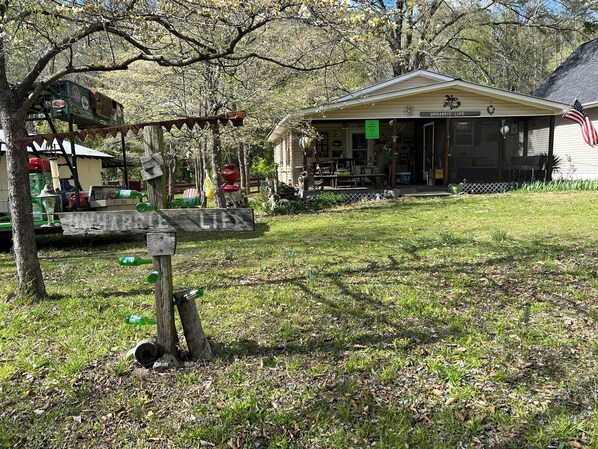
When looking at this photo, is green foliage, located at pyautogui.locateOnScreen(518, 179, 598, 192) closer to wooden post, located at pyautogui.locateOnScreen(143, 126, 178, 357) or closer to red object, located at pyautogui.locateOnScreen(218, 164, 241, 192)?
red object, located at pyautogui.locateOnScreen(218, 164, 241, 192)

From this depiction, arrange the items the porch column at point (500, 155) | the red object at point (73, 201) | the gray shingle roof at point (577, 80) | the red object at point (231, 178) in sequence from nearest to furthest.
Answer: the red object at point (231, 178)
the red object at point (73, 201)
the porch column at point (500, 155)
the gray shingle roof at point (577, 80)

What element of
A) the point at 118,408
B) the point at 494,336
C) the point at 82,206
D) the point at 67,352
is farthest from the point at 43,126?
the point at 494,336

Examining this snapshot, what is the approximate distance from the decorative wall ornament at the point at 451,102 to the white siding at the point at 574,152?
570 centimetres

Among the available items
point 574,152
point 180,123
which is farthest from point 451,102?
point 180,123

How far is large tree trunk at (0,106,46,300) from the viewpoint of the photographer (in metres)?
4.57

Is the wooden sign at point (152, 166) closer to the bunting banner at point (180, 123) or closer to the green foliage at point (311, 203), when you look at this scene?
the bunting banner at point (180, 123)

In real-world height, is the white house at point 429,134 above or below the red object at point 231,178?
above

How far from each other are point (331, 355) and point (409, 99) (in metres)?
13.4

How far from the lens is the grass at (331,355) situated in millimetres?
2582

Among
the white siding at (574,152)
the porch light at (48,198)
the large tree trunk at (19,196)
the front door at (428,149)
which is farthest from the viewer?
the front door at (428,149)

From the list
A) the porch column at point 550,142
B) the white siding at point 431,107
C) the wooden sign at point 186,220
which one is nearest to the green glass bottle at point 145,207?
the wooden sign at point 186,220

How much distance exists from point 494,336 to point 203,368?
→ 8.12 feet

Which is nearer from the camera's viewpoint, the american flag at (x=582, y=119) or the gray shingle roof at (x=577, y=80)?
the american flag at (x=582, y=119)

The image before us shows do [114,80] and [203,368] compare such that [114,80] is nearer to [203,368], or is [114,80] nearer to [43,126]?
[43,126]
